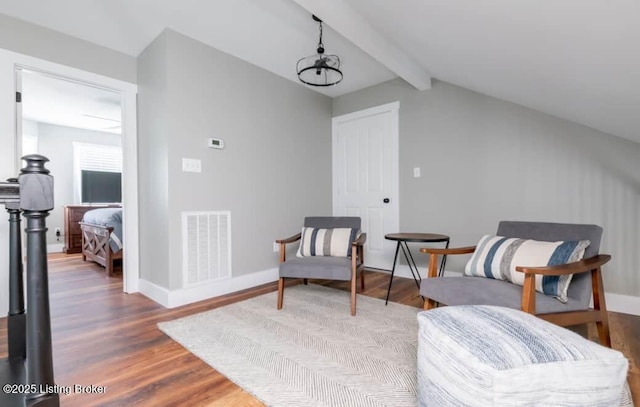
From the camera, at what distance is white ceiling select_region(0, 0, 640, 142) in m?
1.53

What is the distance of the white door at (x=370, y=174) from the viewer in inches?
149

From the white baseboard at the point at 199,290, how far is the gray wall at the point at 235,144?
2.6 inches

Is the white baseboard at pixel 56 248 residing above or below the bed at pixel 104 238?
below

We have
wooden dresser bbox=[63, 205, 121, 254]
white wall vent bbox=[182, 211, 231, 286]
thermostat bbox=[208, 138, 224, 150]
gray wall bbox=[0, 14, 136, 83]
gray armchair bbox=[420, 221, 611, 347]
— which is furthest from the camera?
wooden dresser bbox=[63, 205, 121, 254]

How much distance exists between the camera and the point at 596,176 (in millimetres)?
2588

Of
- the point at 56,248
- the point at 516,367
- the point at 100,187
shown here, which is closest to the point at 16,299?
the point at 516,367

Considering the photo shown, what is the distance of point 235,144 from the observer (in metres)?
3.16

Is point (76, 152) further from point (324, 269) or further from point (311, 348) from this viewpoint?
point (311, 348)

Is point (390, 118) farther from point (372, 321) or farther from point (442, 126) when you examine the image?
point (372, 321)

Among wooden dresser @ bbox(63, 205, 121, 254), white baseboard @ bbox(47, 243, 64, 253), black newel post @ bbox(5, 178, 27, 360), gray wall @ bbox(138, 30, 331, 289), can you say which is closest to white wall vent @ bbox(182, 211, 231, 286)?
gray wall @ bbox(138, 30, 331, 289)

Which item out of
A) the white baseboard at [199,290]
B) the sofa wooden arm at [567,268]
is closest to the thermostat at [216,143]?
the white baseboard at [199,290]

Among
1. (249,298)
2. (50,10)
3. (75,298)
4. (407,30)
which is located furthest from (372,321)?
(50,10)

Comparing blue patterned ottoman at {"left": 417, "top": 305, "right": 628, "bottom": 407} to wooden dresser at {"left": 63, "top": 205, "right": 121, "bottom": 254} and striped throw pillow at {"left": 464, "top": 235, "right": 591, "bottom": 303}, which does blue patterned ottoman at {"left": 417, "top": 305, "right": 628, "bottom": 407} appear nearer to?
striped throw pillow at {"left": 464, "top": 235, "right": 591, "bottom": 303}

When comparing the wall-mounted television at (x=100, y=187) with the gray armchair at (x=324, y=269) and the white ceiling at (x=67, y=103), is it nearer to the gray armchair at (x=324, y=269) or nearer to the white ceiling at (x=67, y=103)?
the white ceiling at (x=67, y=103)
